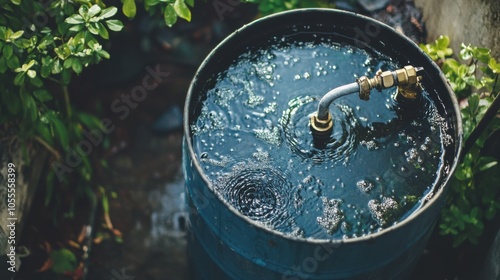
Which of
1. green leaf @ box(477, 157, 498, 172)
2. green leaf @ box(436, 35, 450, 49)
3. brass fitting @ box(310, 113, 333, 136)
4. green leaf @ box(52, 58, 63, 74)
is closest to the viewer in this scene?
brass fitting @ box(310, 113, 333, 136)

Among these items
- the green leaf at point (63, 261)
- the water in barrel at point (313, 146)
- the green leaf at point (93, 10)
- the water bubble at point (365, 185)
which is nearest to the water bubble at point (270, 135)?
the water in barrel at point (313, 146)

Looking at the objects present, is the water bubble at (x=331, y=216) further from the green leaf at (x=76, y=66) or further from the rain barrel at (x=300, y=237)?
the green leaf at (x=76, y=66)

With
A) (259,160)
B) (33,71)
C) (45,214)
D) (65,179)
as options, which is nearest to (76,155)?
(65,179)

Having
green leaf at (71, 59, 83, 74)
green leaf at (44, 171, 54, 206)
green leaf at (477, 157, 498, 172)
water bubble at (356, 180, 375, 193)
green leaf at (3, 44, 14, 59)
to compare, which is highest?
green leaf at (3, 44, 14, 59)

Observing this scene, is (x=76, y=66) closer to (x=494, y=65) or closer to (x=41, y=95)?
(x=41, y=95)

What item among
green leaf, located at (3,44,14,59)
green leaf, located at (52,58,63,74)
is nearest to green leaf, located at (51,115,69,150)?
green leaf, located at (52,58,63,74)

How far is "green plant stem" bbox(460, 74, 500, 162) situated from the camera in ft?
11.4

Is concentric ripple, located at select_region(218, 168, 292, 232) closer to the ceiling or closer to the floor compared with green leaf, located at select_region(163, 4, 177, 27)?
closer to the floor

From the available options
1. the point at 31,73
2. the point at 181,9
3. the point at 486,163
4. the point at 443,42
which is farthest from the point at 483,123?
the point at 31,73

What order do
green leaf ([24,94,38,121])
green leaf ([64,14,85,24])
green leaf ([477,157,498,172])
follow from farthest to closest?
1. green leaf ([24,94,38,121])
2. green leaf ([477,157,498,172])
3. green leaf ([64,14,85,24])

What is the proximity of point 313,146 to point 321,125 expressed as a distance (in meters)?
0.12

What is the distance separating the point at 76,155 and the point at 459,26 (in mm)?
2801

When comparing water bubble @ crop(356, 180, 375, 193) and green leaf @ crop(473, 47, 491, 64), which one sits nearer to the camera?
water bubble @ crop(356, 180, 375, 193)

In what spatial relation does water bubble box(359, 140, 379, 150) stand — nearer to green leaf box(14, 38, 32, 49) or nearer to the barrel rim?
the barrel rim
